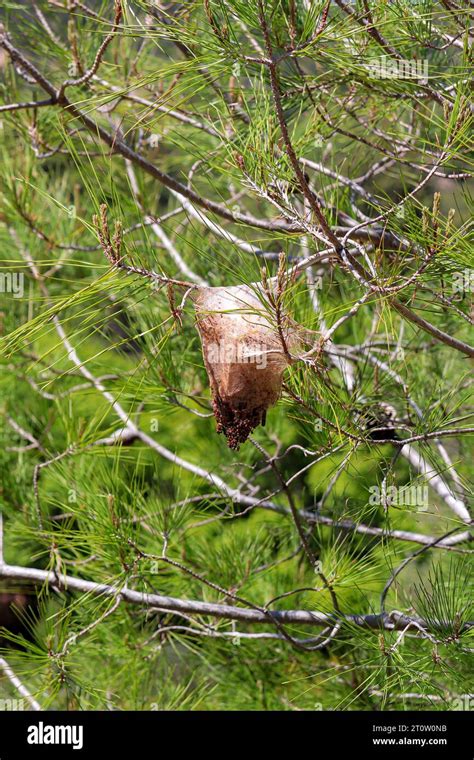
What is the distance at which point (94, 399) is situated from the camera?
6.18 feet

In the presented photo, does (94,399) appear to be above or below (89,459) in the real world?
above

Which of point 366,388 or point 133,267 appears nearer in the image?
point 133,267

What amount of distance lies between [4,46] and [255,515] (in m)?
1.18

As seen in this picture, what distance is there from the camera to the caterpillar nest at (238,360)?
668 mm

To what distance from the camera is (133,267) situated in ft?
1.93

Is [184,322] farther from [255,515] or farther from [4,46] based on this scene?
[255,515]

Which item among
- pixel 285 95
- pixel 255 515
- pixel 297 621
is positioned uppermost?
pixel 285 95

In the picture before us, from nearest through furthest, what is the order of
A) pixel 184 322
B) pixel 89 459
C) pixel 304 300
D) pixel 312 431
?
pixel 312 431 < pixel 304 300 < pixel 184 322 < pixel 89 459

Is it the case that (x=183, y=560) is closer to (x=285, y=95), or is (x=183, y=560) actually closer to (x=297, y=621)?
(x=297, y=621)

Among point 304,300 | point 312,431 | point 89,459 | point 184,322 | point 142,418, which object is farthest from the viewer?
point 142,418

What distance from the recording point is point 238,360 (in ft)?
2.21

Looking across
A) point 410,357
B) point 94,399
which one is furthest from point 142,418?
point 410,357

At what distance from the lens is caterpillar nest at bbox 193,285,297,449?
67 centimetres

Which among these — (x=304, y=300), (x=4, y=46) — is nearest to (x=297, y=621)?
(x=304, y=300)
